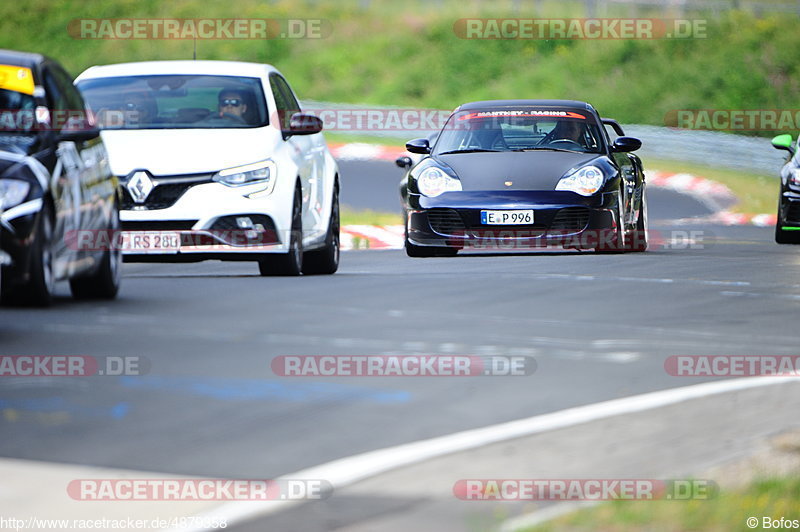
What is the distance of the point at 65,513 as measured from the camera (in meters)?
5.16

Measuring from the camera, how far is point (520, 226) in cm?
1438

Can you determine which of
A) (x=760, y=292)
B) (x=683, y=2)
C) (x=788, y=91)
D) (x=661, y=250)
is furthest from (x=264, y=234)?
(x=683, y=2)

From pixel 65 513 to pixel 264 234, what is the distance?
289 inches

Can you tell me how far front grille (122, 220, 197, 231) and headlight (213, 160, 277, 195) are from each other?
40cm

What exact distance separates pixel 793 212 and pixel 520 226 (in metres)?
4.43

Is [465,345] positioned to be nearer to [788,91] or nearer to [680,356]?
[680,356]

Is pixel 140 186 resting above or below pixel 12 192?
below

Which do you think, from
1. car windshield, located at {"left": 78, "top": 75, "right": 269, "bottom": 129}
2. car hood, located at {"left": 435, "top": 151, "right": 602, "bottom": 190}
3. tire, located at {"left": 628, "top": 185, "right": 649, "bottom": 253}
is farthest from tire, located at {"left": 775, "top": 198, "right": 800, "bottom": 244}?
car windshield, located at {"left": 78, "top": 75, "right": 269, "bottom": 129}

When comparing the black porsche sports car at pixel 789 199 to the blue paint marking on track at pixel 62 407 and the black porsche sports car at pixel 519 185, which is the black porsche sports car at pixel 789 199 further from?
the blue paint marking on track at pixel 62 407

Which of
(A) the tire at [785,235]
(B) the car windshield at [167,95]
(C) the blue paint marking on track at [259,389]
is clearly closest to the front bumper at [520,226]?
(B) the car windshield at [167,95]

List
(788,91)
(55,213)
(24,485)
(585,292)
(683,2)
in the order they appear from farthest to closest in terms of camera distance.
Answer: (683,2)
(788,91)
(585,292)
(55,213)
(24,485)

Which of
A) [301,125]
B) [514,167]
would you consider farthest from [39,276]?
[514,167]

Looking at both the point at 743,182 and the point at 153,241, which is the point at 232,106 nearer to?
the point at 153,241

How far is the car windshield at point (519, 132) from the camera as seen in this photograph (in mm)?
15422
